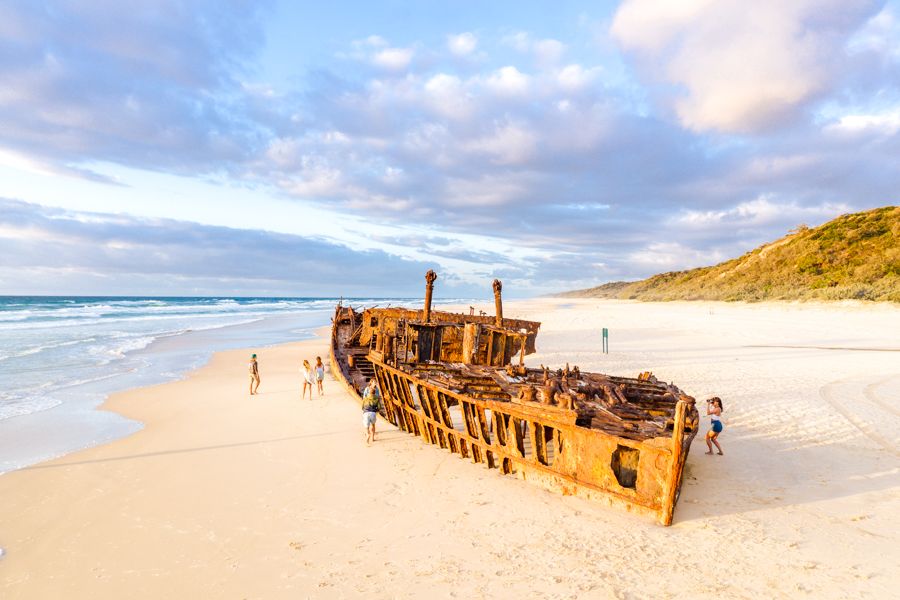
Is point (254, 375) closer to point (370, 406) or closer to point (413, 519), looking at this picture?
point (370, 406)

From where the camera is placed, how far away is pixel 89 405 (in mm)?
16578

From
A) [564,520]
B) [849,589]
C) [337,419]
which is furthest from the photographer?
[337,419]

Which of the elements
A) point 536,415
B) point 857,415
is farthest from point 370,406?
point 857,415

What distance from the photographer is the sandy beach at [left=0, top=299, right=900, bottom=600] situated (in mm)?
6699

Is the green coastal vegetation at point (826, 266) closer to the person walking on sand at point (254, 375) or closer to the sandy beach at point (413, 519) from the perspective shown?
the sandy beach at point (413, 519)

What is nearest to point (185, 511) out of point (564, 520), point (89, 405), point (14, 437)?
point (564, 520)

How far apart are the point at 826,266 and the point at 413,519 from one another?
205 feet

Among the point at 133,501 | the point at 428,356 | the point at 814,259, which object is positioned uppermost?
the point at 814,259

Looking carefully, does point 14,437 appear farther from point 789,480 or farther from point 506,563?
point 789,480

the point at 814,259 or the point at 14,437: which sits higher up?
the point at 814,259

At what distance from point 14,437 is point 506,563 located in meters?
13.1

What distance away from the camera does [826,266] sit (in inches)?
2172

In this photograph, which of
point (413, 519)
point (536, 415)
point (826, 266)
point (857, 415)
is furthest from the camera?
point (826, 266)

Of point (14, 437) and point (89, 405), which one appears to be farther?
point (89, 405)
